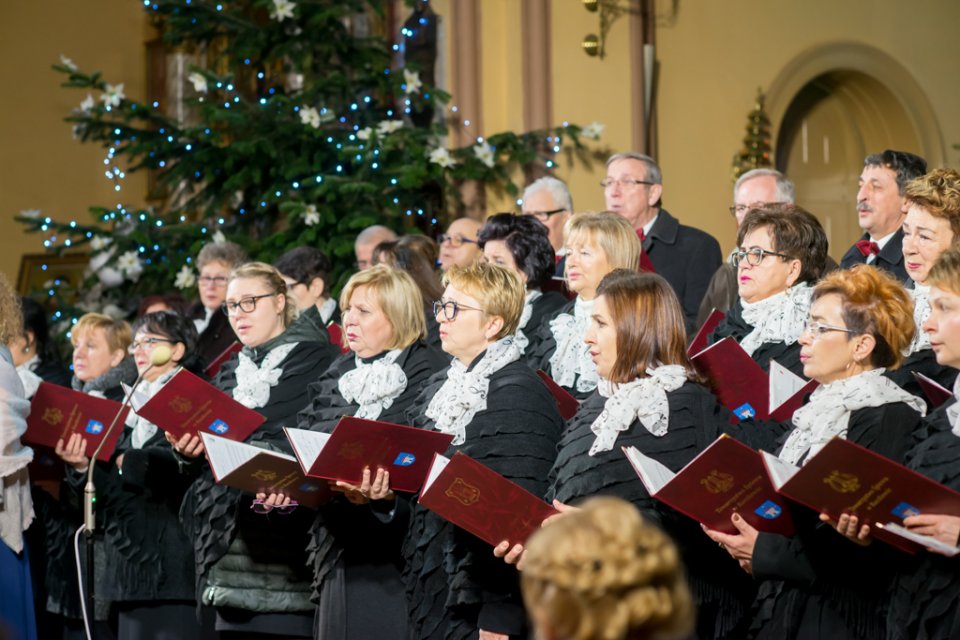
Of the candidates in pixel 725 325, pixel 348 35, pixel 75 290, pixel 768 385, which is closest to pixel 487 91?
pixel 348 35

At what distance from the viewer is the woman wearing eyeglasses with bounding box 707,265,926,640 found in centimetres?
328

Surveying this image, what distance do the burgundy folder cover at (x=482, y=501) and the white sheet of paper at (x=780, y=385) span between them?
0.72 meters

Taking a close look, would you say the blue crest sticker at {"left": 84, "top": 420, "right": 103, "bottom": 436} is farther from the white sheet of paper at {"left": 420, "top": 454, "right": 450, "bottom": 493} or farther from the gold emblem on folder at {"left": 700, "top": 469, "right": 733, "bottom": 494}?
the gold emblem on folder at {"left": 700, "top": 469, "right": 733, "bottom": 494}

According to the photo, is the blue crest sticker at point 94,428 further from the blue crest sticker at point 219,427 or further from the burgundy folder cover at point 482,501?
the burgundy folder cover at point 482,501

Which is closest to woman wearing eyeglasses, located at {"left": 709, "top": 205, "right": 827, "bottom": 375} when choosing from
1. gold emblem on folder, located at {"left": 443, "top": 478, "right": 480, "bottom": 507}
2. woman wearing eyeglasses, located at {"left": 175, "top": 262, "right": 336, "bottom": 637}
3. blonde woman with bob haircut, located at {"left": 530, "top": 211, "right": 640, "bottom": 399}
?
blonde woman with bob haircut, located at {"left": 530, "top": 211, "right": 640, "bottom": 399}

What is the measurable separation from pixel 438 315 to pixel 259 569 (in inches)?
54.0

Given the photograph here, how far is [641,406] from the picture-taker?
3.58 m

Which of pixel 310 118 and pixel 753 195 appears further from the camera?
pixel 310 118

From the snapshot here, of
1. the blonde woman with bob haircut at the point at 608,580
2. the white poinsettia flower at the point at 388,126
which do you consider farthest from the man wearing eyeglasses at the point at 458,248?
the blonde woman with bob haircut at the point at 608,580

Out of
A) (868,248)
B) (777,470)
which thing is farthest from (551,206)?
(777,470)

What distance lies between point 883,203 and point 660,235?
1.29 m

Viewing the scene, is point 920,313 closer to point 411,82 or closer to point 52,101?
point 411,82

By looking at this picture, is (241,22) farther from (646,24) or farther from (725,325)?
(725,325)

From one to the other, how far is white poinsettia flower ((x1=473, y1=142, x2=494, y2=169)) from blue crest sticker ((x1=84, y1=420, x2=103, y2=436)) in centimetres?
377
